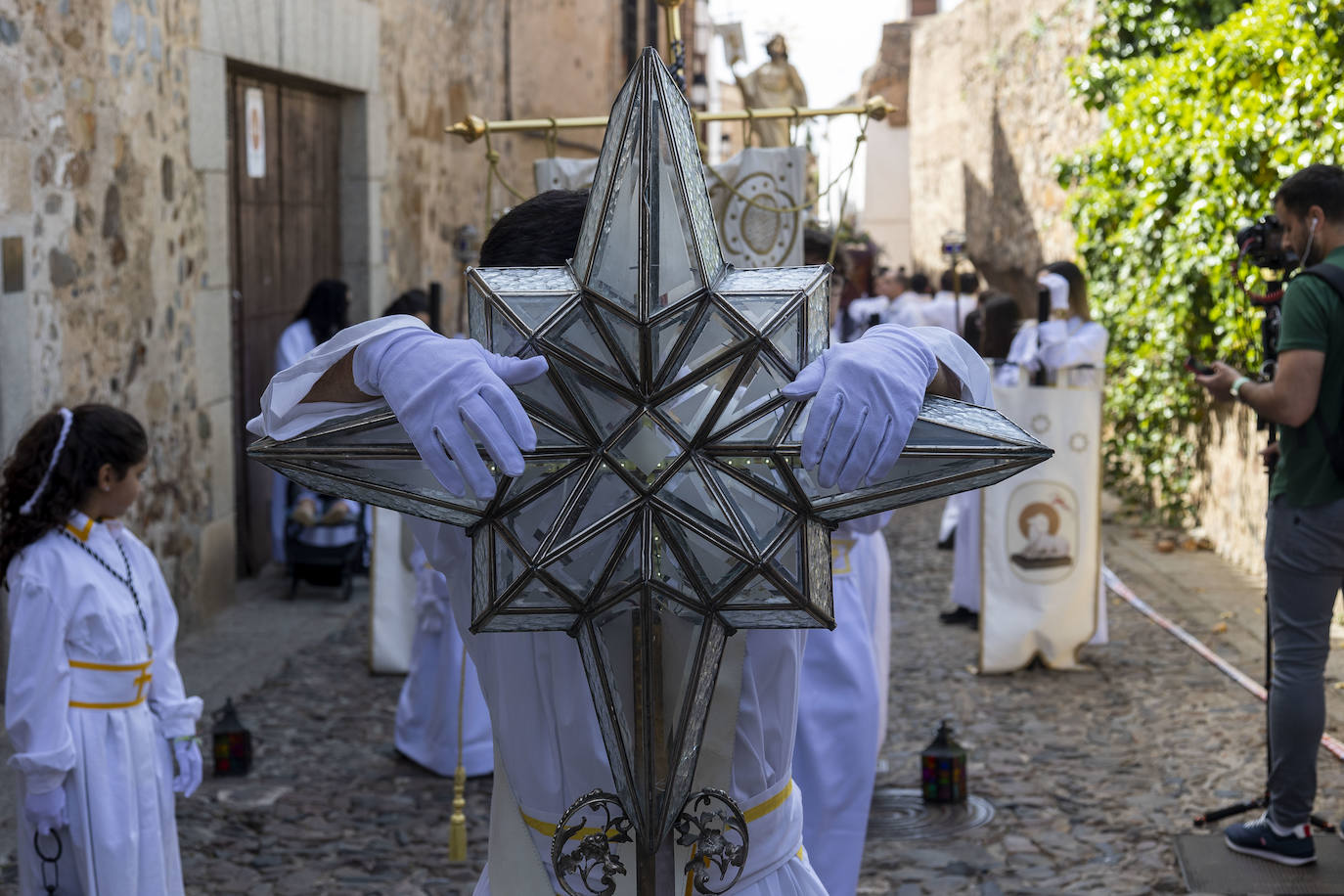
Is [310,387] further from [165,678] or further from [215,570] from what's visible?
[215,570]

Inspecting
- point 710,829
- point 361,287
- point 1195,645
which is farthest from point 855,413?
point 361,287

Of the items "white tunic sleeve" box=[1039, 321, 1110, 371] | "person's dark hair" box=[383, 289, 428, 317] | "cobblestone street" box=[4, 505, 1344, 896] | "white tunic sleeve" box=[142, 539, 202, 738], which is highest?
"person's dark hair" box=[383, 289, 428, 317]

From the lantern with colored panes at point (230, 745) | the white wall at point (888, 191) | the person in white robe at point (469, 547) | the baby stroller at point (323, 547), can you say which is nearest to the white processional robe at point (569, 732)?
the person in white robe at point (469, 547)

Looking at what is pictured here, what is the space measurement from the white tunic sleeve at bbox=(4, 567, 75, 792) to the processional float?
1846 mm

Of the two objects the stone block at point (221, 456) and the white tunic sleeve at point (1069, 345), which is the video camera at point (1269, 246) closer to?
the white tunic sleeve at point (1069, 345)

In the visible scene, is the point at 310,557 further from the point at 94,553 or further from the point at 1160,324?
the point at 1160,324

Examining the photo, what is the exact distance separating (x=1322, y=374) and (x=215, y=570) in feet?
17.2

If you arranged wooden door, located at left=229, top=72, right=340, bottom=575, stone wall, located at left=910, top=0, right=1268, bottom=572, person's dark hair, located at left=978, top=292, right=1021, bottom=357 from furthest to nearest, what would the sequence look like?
stone wall, located at left=910, top=0, right=1268, bottom=572
wooden door, located at left=229, top=72, right=340, bottom=575
person's dark hair, located at left=978, top=292, right=1021, bottom=357

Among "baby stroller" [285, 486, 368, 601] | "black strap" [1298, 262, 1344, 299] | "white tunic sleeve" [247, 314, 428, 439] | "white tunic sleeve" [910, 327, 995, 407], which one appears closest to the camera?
"white tunic sleeve" [247, 314, 428, 439]

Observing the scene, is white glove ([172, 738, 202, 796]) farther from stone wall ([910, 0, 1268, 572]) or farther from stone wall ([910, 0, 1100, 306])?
stone wall ([910, 0, 1100, 306])

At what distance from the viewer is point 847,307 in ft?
44.0

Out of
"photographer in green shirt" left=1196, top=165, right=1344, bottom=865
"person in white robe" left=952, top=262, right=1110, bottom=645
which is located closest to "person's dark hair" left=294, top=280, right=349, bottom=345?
"person in white robe" left=952, top=262, right=1110, bottom=645

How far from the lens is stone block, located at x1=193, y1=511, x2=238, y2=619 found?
684 cm

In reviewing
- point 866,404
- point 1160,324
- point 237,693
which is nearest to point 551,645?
point 866,404
